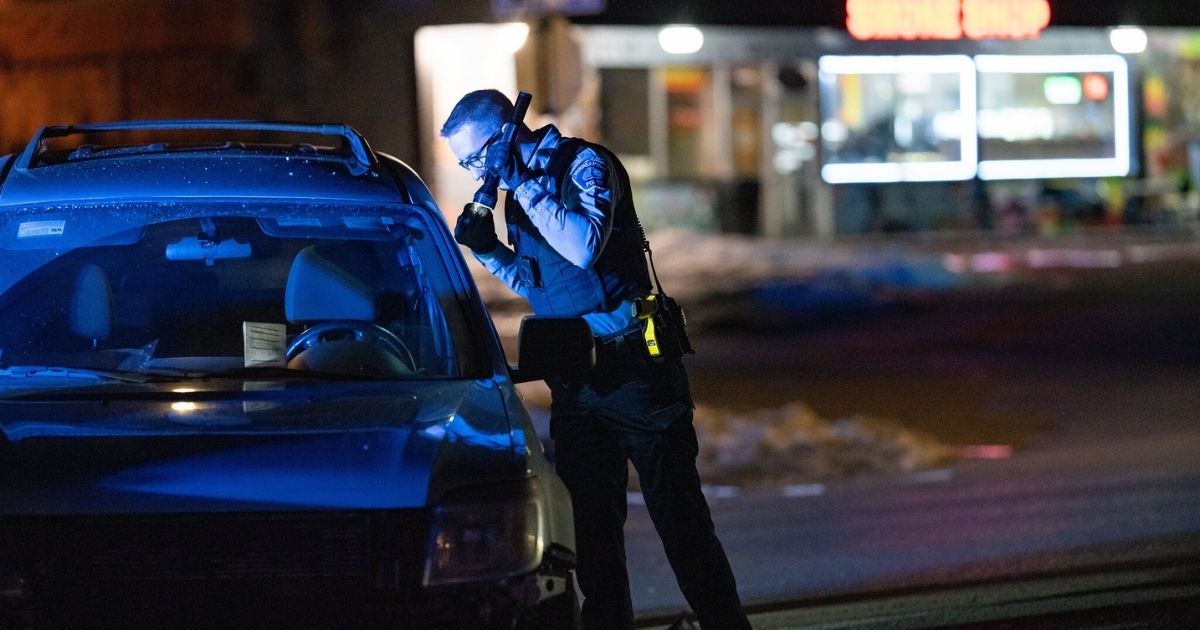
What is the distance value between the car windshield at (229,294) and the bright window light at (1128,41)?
77.7 ft

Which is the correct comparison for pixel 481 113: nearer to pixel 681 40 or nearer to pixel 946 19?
pixel 946 19

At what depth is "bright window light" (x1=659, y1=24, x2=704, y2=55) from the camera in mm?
24750

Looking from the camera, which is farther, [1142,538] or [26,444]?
[1142,538]

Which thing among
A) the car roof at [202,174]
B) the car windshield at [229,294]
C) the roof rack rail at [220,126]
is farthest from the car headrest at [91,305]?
the roof rack rail at [220,126]

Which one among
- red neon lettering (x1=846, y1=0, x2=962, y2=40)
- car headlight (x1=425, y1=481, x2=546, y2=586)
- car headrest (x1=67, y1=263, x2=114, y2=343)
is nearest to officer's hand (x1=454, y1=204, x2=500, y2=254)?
car headrest (x1=67, y1=263, x2=114, y2=343)

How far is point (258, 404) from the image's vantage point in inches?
143

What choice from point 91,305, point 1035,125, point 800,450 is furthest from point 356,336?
point 1035,125

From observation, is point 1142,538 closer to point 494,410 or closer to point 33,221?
point 494,410

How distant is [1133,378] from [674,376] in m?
8.51

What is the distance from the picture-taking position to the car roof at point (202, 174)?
4293 mm

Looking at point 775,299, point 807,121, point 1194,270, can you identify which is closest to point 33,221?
point 775,299

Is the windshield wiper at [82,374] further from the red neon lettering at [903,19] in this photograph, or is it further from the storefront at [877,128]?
the storefront at [877,128]

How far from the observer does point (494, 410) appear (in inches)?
147

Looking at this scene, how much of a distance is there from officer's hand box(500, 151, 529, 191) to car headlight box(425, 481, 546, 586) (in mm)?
1255
